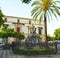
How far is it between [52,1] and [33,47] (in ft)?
44.1

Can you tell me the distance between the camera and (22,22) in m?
78.0

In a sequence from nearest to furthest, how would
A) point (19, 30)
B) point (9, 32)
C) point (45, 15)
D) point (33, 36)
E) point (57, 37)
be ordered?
point (33, 36) → point (45, 15) → point (9, 32) → point (19, 30) → point (57, 37)

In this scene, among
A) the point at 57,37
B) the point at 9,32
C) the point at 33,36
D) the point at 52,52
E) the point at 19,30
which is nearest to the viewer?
the point at 52,52

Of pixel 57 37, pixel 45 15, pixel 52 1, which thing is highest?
pixel 52 1

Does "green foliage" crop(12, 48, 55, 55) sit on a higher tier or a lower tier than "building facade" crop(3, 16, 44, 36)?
lower

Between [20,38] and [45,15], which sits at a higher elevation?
[45,15]

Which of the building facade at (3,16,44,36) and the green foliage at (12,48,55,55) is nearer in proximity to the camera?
the green foliage at (12,48,55,55)

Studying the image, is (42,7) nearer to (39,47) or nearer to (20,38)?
(39,47)

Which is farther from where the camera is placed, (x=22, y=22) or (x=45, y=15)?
(x=22, y=22)

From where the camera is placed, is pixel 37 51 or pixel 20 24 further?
pixel 20 24

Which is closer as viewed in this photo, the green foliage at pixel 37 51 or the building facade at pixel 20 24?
the green foliage at pixel 37 51

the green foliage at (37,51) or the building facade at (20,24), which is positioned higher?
the building facade at (20,24)

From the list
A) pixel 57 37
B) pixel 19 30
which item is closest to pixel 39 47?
pixel 19 30

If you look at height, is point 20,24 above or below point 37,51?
above
